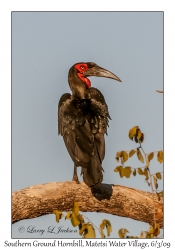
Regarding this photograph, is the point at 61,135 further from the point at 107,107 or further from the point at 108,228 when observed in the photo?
the point at 108,228

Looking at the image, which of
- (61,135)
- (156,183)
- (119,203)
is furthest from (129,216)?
(61,135)

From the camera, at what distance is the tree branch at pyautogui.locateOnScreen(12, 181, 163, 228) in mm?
5215

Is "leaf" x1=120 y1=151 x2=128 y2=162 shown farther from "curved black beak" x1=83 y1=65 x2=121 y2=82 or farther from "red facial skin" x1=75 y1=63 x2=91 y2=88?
"red facial skin" x1=75 y1=63 x2=91 y2=88

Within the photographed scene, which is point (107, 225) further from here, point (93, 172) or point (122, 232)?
point (93, 172)

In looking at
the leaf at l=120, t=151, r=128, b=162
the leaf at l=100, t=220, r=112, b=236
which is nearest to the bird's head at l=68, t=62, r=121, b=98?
the leaf at l=120, t=151, r=128, b=162

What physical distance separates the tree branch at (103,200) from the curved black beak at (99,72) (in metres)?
1.25

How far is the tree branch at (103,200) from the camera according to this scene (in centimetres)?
521

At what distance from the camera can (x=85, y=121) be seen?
5656mm

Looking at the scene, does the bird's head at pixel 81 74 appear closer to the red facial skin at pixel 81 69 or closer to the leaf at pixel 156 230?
the red facial skin at pixel 81 69

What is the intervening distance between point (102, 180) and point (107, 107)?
101cm

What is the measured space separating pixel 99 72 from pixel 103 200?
5.00ft

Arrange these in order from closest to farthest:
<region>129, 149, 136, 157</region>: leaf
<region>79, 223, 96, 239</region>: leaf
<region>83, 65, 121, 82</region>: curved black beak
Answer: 1. <region>79, 223, 96, 239</region>: leaf
2. <region>129, 149, 136, 157</region>: leaf
3. <region>83, 65, 121, 82</region>: curved black beak

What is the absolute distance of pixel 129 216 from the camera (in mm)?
5328

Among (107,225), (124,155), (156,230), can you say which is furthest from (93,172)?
(156,230)
